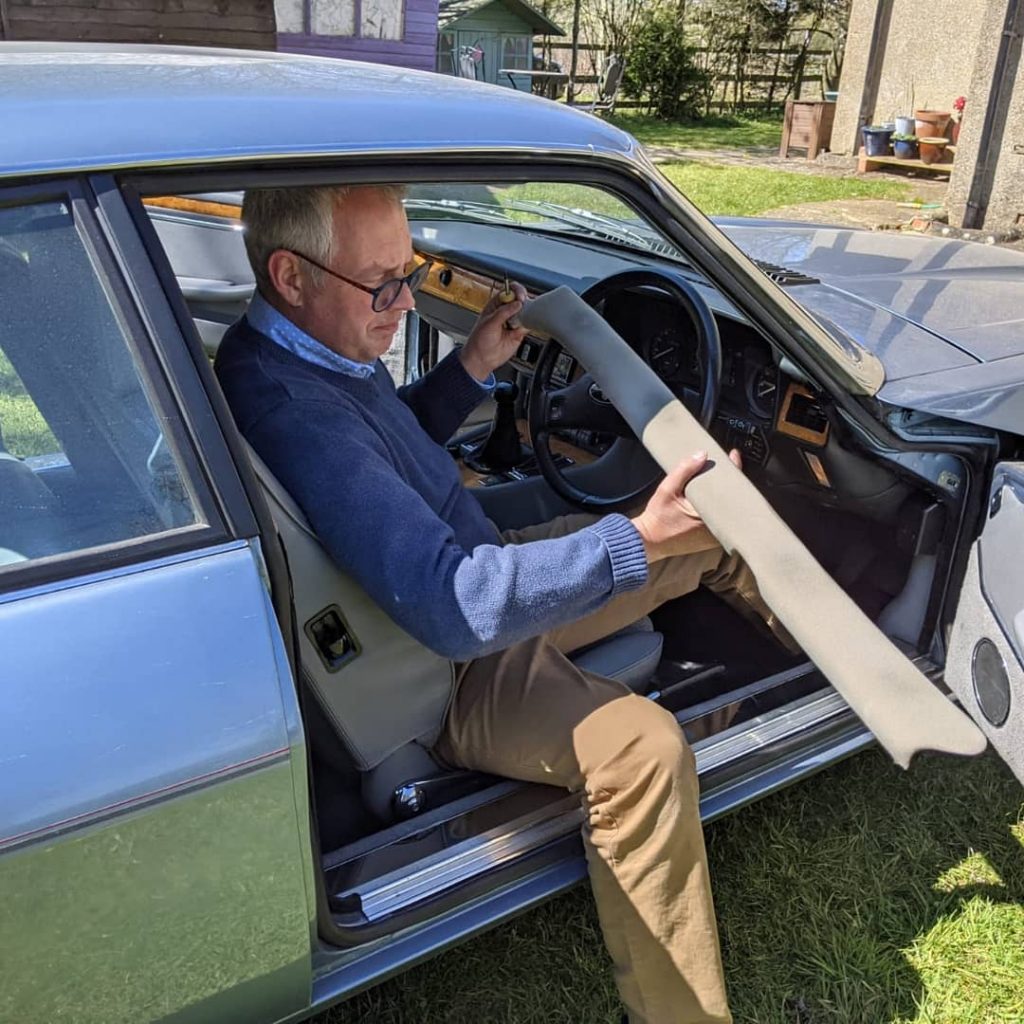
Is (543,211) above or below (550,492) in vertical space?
above

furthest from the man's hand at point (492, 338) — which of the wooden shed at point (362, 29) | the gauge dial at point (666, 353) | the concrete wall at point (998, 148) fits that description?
the wooden shed at point (362, 29)

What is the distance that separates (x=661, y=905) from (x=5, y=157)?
1.43 metres

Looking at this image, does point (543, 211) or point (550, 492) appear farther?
point (543, 211)

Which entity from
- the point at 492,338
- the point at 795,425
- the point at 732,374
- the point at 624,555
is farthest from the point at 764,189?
the point at 624,555

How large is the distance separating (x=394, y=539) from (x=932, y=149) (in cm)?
1186

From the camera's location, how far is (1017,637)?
183 cm

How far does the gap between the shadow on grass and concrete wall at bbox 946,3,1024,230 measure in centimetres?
717

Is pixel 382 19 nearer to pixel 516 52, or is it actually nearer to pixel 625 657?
pixel 516 52

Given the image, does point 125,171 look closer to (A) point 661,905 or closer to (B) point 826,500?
(A) point 661,905

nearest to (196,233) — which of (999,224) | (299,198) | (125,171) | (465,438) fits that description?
(465,438)

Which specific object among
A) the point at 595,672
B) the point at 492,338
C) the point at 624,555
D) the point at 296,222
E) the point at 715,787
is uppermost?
the point at 296,222

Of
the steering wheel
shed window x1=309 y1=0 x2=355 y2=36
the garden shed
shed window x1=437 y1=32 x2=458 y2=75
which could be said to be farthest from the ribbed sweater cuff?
shed window x1=437 y1=32 x2=458 y2=75

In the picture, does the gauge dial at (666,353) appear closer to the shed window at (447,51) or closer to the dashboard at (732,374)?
the dashboard at (732,374)

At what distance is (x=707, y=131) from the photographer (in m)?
18.6
